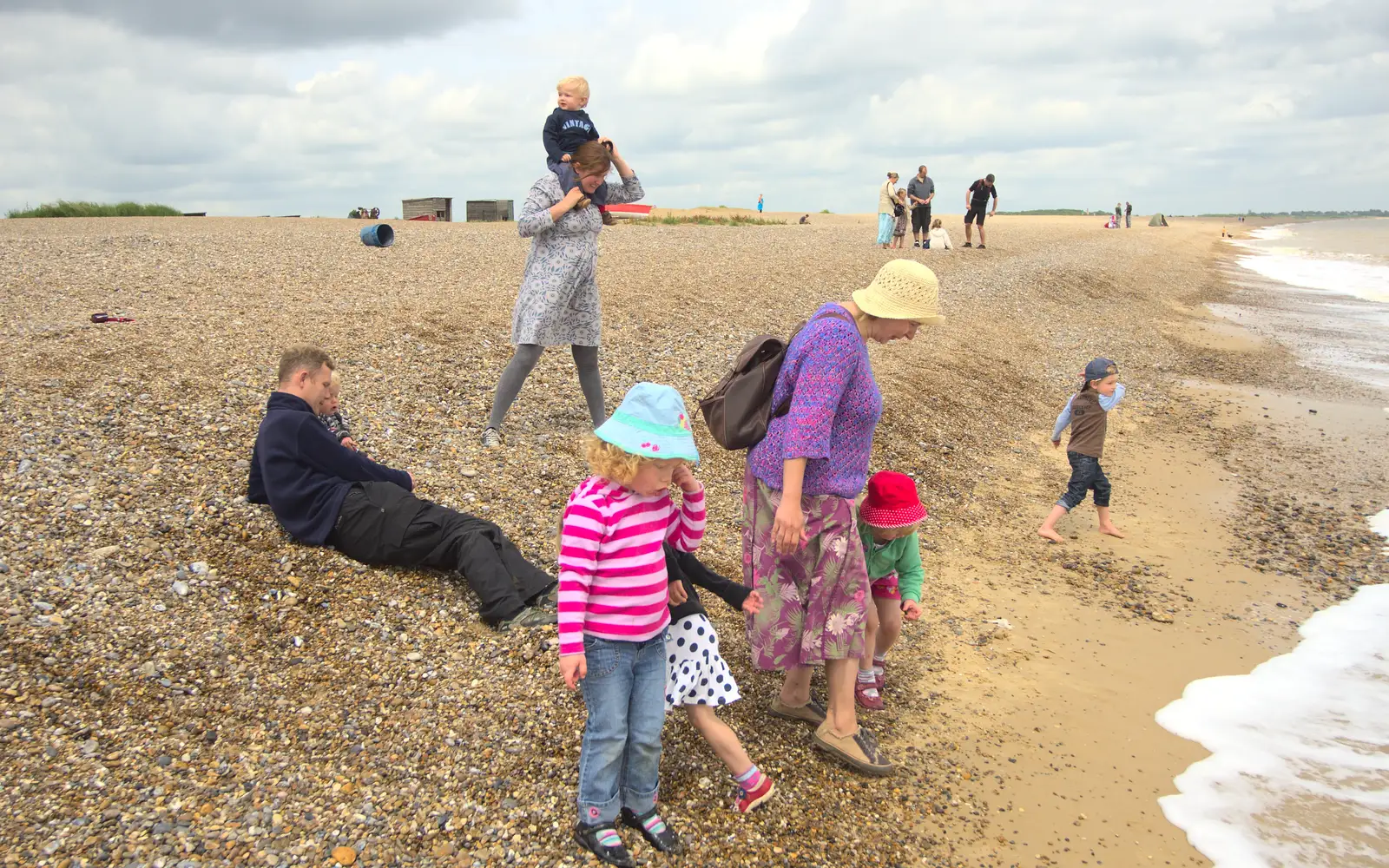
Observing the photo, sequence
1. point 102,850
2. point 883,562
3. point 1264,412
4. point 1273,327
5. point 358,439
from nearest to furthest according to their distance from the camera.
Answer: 1. point 102,850
2. point 883,562
3. point 358,439
4. point 1264,412
5. point 1273,327

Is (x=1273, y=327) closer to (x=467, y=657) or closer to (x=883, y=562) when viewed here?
(x=883, y=562)

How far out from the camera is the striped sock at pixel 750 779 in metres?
3.28

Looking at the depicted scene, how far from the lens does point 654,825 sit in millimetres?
3131

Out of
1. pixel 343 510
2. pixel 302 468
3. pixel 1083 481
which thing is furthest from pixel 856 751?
pixel 1083 481

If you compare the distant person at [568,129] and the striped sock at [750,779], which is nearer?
the striped sock at [750,779]

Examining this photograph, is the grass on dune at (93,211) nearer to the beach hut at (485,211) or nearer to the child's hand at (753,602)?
the beach hut at (485,211)

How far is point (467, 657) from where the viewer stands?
4074 mm

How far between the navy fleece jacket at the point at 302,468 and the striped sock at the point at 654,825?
2.38 meters

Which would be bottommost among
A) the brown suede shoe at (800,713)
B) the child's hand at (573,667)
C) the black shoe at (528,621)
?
the brown suede shoe at (800,713)

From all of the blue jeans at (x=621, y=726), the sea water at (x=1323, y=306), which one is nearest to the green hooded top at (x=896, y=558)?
the blue jeans at (x=621, y=726)

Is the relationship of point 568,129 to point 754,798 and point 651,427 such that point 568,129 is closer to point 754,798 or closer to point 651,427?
point 651,427

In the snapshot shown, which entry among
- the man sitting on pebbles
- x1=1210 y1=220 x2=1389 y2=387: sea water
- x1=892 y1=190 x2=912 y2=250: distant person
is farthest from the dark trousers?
x1=892 y1=190 x2=912 y2=250: distant person

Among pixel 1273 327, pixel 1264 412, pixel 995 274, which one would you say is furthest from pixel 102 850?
pixel 1273 327

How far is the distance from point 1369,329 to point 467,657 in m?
21.5
